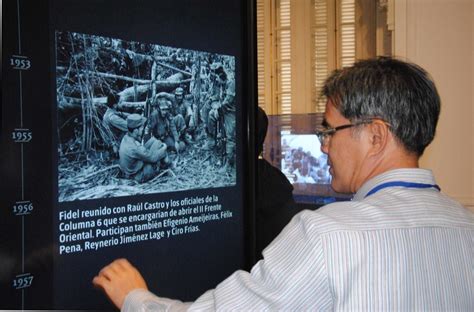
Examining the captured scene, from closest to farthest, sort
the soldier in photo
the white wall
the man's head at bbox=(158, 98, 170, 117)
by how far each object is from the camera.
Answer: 1. the man's head at bbox=(158, 98, 170, 117)
2. the soldier in photo
3. the white wall

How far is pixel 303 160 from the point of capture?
5.08 metres

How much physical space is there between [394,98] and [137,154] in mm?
497

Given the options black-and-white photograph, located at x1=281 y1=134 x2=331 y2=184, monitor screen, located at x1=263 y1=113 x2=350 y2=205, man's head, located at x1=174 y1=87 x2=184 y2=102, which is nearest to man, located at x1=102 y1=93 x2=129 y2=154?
man's head, located at x1=174 y1=87 x2=184 y2=102

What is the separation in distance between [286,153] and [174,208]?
13.7ft

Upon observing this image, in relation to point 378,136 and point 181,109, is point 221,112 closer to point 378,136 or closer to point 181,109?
point 181,109

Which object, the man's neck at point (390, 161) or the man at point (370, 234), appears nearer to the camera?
the man at point (370, 234)

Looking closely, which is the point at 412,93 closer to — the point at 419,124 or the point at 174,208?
the point at 419,124

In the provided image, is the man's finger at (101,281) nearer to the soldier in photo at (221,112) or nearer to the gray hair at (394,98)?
the soldier in photo at (221,112)

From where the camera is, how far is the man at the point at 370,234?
32.9 inches

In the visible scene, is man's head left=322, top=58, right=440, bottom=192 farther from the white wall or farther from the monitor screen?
the white wall

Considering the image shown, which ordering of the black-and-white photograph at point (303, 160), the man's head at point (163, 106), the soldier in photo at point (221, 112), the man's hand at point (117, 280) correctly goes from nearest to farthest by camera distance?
1. the man's hand at point (117, 280)
2. the man's head at point (163, 106)
3. the soldier in photo at point (221, 112)
4. the black-and-white photograph at point (303, 160)

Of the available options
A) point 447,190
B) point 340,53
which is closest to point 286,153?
point 447,190

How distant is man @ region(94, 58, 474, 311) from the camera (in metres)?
0.83

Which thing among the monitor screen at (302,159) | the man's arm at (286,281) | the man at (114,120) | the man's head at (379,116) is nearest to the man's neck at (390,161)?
the man's head at (379,116)
